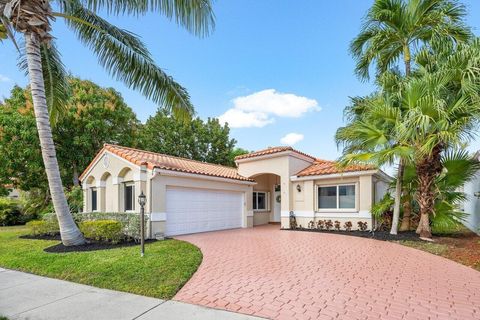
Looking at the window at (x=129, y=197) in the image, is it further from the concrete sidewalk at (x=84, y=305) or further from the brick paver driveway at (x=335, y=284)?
the concrete sidewalk at (x=84, y=305)

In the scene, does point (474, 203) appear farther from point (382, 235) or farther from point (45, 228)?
point (45, 228)

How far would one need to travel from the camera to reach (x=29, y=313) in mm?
5305

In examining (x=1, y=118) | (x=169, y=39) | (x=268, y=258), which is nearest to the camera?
(x=268, y=258)

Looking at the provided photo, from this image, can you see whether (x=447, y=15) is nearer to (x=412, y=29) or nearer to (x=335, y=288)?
(x=412, y=29)

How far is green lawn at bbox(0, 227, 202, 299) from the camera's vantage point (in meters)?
6.70

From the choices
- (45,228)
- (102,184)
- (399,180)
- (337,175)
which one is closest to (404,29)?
(399,180)

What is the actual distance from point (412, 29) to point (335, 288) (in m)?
11.5

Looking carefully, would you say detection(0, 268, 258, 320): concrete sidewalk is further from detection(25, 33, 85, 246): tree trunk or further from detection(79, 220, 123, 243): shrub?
detection(79, 220, 123, 243): shrub

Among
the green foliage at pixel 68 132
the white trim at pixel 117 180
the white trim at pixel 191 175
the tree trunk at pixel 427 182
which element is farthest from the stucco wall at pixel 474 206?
the green foliage at pixel 68 132

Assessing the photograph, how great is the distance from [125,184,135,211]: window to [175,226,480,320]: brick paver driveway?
559cm

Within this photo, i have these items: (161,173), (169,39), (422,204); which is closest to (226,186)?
(161,173)

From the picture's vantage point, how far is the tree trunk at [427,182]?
1178 centimetres

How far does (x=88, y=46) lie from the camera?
11.8 meters

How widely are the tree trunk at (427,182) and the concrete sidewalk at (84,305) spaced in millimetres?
10358
